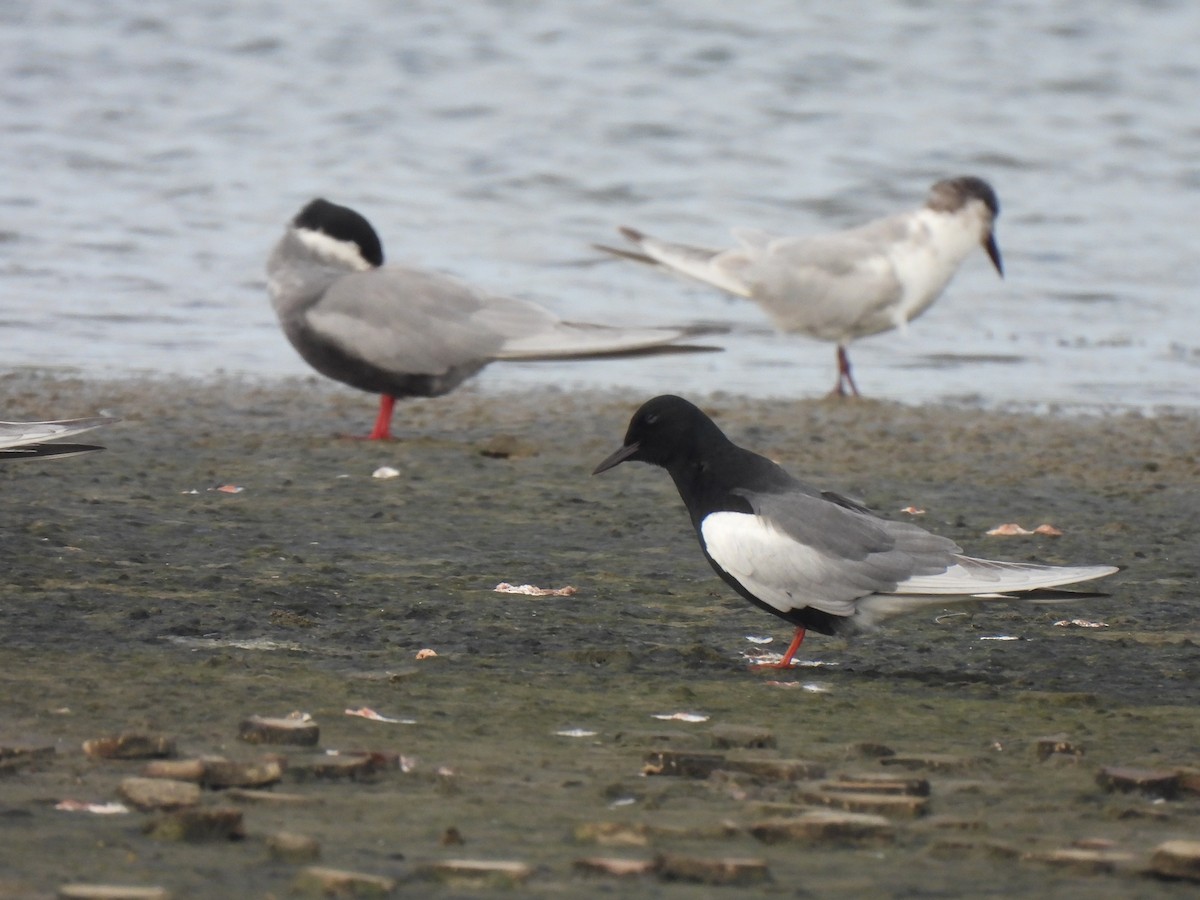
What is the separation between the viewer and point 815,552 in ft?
14.4

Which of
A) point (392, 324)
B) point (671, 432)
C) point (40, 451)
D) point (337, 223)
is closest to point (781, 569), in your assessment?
point (671, 432)

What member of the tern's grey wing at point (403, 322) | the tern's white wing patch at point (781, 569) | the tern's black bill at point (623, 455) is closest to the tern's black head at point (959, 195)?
the tern's grey wing at point (403, 322)

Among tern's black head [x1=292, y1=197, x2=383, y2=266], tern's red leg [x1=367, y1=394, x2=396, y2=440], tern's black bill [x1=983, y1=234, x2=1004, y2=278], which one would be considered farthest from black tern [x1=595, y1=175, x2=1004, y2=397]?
tern's red leg [x1=367, y1=394, x2=396, y2=440]

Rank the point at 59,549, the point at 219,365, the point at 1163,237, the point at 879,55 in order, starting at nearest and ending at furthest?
the point at 59,549
the point at 219,365
the point at 1163,237
the point at 879,55

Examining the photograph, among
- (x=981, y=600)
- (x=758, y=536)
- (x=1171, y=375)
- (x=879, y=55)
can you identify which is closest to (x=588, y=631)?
(x=758, y=536)

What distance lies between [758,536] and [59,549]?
181 centimetres

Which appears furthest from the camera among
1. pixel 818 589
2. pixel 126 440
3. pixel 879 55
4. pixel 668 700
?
pixel 879 55

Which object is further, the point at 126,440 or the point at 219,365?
the point at 219,365

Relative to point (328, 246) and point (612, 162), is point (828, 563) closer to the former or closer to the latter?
point (328, 246)

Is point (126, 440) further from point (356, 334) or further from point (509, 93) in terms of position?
point (509, 93)

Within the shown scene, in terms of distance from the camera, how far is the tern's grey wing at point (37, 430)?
4.88 metres

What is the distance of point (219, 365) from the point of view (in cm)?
902

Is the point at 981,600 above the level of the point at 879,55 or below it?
below

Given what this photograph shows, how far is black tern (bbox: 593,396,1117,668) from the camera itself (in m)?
4.32
